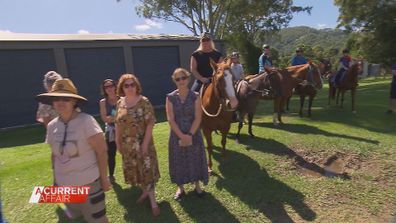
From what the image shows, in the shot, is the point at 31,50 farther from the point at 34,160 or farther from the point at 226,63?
the point at 226,63

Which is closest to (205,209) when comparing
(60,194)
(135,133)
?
(135,133)

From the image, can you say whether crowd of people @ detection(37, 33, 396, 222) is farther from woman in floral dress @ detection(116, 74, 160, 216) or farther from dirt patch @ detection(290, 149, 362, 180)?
dirt patch @ detection(290, 149, 362, 180)

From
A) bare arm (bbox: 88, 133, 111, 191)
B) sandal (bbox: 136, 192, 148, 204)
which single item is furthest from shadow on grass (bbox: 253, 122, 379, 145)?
bare arm (bbox: 88, 133, 111, 191)

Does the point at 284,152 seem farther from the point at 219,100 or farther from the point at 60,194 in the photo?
the point at 60,194

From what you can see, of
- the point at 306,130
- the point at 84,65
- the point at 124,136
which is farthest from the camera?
the point at 84,65

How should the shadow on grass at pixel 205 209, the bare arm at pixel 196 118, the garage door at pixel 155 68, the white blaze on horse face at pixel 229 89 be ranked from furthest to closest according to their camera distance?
the garage door at pixel 155 68 → the white blaze on horse face at pixel 229 89 → the bare arm at pixel 196 118 → the shadow on grass at pixel 205 209

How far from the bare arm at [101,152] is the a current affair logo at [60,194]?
214 millimetres

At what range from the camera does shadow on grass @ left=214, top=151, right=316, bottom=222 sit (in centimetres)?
461

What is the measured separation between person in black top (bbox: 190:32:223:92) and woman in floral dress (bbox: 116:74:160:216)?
6.19 ft

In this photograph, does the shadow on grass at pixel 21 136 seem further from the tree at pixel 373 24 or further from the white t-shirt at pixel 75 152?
the tree at pixel 373 24

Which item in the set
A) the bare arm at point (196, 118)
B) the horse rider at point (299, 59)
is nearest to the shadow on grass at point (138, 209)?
the bare arm at point (196, 118)

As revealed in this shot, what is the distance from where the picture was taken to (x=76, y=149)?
2.98 m

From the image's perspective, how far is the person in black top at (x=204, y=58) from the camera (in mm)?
5773

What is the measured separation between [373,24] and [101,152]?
109 feet
